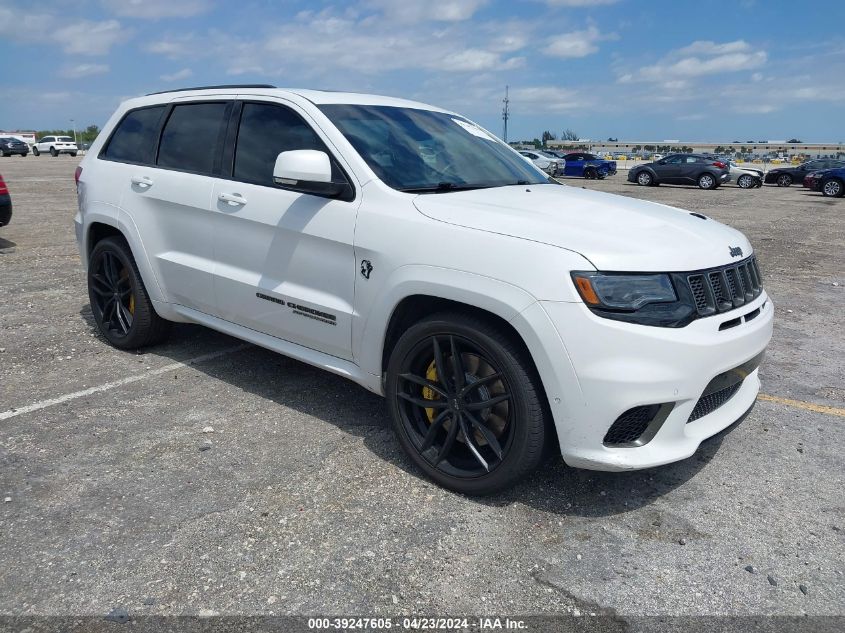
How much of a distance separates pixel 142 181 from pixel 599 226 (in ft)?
10.6

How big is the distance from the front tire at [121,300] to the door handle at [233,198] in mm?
1155

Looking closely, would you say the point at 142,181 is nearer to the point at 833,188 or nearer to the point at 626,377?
the point at 626,377

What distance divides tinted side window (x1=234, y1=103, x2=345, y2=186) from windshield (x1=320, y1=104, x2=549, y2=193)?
0.62ft

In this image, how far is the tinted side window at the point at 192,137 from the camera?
4.44 m

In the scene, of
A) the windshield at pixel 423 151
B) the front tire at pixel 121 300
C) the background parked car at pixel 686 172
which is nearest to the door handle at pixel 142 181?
the front tire at pixel 121 300

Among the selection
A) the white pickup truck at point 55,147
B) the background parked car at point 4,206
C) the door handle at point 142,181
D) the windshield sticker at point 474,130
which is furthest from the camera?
the white pickup truck at point 55,147

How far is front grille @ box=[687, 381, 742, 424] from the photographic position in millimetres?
3072

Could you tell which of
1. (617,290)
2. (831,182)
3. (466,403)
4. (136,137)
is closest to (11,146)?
(831,182)

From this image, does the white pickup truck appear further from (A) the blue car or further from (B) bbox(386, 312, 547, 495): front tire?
(B) bbox(386, 312, 547, 495): front tire

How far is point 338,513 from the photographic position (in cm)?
314

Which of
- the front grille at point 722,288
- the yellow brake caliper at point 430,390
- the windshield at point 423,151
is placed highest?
the windshield at point 423,151

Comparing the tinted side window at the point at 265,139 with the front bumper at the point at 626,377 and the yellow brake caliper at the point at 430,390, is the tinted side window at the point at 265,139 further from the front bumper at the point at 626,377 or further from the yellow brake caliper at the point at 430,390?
the front bumper at the point at 626,377

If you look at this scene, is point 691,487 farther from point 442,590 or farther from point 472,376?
point 442,590

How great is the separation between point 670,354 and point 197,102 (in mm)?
3489
